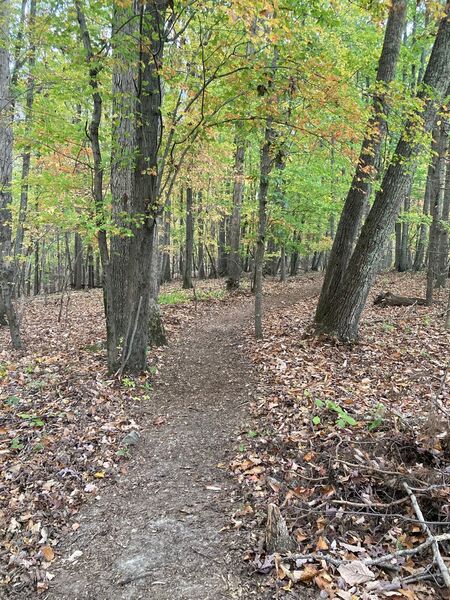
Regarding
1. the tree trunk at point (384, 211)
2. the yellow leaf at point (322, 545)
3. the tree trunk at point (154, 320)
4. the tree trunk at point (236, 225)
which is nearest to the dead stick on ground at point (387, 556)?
the yellow leaf at point (322, 545)

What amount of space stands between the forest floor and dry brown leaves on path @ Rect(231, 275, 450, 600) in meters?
0.02

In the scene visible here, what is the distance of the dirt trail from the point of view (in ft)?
9.45

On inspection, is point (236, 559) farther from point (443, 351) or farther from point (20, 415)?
point (443, 351)

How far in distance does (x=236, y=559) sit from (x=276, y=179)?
8.19m

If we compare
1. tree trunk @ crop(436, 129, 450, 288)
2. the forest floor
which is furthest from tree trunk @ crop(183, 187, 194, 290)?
the forest floor

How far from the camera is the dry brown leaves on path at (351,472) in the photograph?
9.13 ft

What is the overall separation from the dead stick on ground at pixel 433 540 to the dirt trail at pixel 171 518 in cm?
134

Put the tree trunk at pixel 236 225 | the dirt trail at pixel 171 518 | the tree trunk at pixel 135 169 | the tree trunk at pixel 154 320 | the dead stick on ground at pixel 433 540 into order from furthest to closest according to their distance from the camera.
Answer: the tree trunk at pixel 236 225
the tree trunk at pixel 154 320
the tree trunk at pixel 135 169
the dirt trail at pixel 171 518
the dead stick on ground at pixel 433 540

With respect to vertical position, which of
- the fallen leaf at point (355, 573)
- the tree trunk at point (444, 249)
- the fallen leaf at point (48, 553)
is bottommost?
the fallen leaf at point (48, 553)

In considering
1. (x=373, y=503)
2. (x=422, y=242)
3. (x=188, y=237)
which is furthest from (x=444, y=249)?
(x=373, y=503)

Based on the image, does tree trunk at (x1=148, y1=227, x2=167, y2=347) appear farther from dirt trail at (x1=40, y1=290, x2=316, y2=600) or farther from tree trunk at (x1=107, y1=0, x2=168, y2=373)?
dirt trail at (x1=40, y1=290, x2=316, y2=600)

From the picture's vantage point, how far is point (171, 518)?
11.7ft

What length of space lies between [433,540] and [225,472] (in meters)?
2.10

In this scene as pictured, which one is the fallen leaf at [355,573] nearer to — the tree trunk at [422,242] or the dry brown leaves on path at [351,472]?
the dry brown leaves on path at [351,472]
